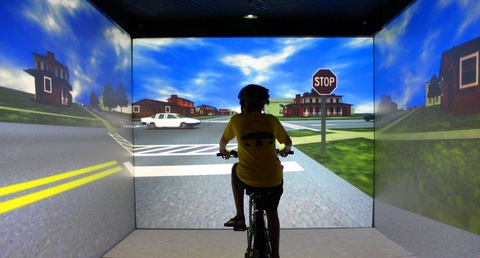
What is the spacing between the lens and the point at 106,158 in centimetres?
322

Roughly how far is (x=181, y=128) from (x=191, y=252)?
1610mm

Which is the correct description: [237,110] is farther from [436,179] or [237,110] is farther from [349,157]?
[436,179]

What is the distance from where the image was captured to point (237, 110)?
13.3 ft

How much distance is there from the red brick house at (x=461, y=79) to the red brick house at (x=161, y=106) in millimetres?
2798

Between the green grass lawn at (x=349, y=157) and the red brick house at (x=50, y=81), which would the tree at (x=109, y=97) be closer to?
the red brick house at (x=50, y=81)

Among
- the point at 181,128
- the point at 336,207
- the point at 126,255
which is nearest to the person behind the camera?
the point at 126,255

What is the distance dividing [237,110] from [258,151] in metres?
2.04

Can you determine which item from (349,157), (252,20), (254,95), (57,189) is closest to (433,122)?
(349,157)

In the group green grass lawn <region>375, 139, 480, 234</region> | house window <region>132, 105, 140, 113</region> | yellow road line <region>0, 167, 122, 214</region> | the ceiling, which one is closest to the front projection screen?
house window <region>132, 105, 140, 113</region>

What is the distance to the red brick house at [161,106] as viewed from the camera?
398cm

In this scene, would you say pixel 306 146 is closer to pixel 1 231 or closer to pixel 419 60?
pixel 419 60

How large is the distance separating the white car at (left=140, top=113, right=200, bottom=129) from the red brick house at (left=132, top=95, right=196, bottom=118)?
6 centimetres

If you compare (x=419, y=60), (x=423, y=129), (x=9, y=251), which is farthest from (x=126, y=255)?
(x=419, y=60)

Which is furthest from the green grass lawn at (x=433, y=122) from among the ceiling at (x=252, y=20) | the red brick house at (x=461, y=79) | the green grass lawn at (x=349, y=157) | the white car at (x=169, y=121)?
the white car at (x=169, y=121)
